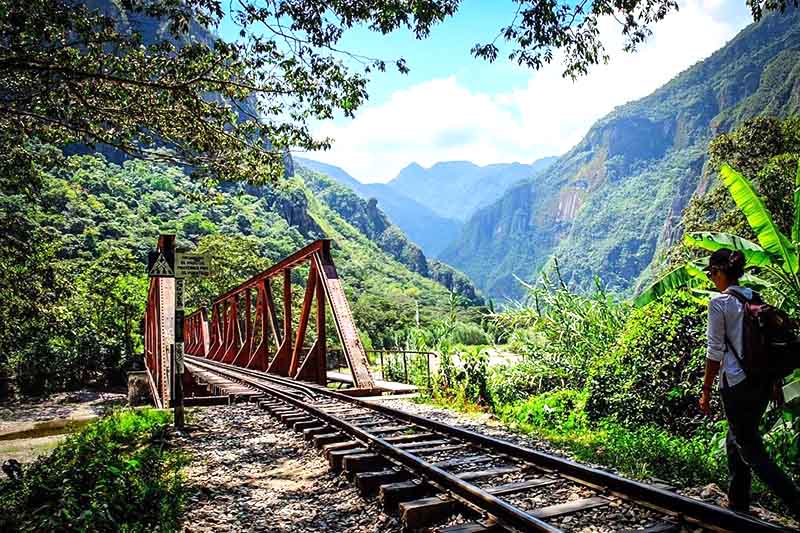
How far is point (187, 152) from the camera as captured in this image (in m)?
9.12

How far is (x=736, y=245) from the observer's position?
18.0 feet

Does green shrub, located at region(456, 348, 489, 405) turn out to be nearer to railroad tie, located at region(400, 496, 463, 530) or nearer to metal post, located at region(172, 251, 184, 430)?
metal post, located at region(172, 251, 184, 430)

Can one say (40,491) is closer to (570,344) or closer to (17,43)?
(17,43)

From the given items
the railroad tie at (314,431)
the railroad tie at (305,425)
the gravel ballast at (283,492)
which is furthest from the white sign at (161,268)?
the railroad tie at (314,431)

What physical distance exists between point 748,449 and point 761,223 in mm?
2766

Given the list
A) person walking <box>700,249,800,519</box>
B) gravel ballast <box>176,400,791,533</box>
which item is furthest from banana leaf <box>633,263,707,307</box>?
person walking <box>700,249,800,519</box>

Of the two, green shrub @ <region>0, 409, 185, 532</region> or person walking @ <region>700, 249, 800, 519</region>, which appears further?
green shrub @ <region>0, 409, 185, 532</region>

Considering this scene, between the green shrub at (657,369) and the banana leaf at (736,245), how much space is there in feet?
2.73

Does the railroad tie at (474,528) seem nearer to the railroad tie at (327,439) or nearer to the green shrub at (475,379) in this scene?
the railroad tie at (327,439)

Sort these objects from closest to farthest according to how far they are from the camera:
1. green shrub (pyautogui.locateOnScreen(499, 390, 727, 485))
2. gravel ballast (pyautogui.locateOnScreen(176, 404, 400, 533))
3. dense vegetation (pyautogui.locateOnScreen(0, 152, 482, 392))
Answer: gravel ballast (pyautogui.locateOnScreen(176, 404, 400, 533))
green shrub (pyautogui.locateOnScreen(499, 390, 727, 485))
dense vegetation (pyautogui.locateOnScreen(0, 152, 482, 392))

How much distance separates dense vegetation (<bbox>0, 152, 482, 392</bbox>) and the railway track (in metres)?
4.95

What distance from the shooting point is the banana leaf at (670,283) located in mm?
6324

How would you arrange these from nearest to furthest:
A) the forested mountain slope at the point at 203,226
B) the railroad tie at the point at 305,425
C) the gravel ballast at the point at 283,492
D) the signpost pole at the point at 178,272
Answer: the gravel ballast at the point at 283,492 → the railroad tie at the point at 305,425 → the signpost pole at the point at 178,272 → the forested mountain slope at the point at 203,226

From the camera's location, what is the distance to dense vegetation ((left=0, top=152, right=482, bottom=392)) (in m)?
16.0
